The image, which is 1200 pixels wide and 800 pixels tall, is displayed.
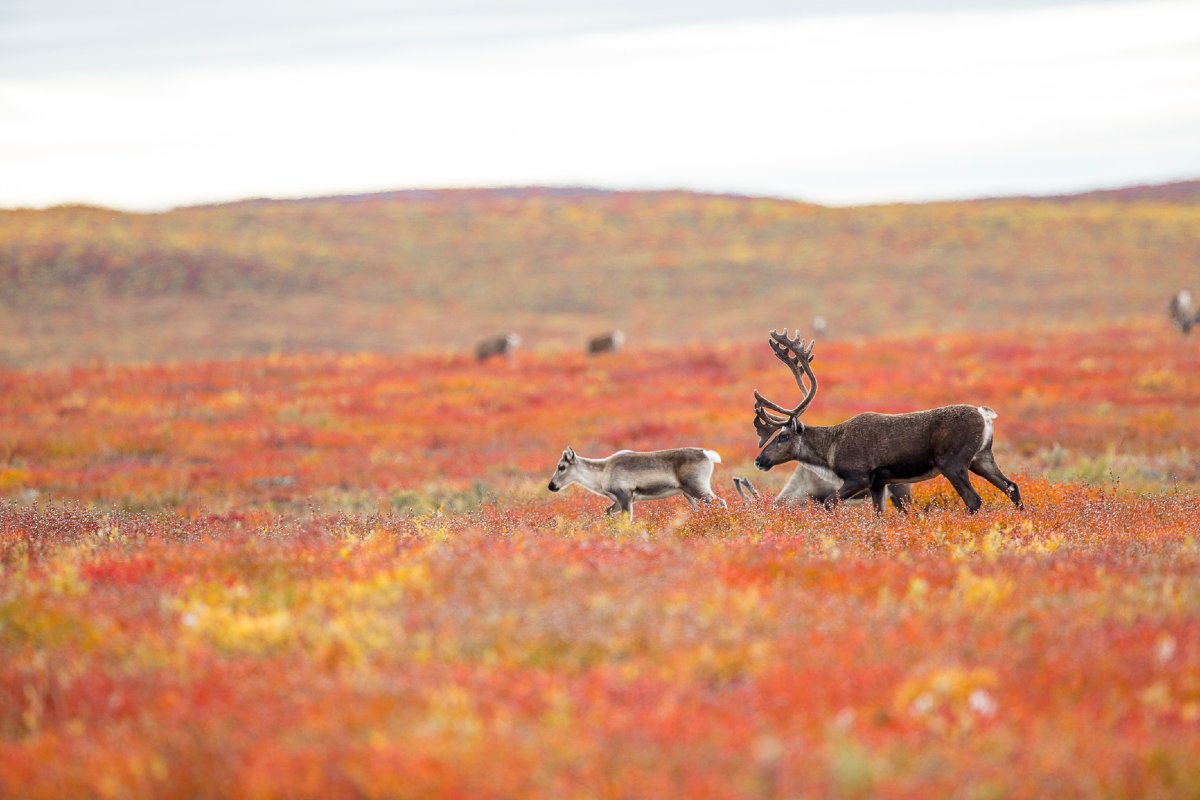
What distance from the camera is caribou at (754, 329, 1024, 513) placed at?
35.0 ft

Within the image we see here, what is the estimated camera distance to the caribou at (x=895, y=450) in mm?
10664

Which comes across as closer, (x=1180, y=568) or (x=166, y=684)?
(x=166, y=684)

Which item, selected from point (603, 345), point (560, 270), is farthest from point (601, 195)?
point (603, 345)

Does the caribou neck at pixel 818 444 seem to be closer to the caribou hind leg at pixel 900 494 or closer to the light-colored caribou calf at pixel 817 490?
the light-colored caribou calf at pixel 817 490

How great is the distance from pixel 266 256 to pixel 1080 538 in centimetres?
6911

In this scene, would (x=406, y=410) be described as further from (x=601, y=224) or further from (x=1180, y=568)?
(x=601, y=224)

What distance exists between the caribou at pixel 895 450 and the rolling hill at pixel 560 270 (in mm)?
35386

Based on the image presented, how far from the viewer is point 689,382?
29125mm

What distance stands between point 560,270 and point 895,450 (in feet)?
204

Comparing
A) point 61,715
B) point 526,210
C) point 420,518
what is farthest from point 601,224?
point 61,715

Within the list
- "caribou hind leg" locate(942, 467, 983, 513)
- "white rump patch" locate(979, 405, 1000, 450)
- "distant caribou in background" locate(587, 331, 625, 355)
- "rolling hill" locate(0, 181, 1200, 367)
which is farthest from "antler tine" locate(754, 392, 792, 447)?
"rolling hill" locate(0, 181, 1200, 367)

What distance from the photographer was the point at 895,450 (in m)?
11.0

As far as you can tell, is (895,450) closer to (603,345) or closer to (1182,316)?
(603,345)

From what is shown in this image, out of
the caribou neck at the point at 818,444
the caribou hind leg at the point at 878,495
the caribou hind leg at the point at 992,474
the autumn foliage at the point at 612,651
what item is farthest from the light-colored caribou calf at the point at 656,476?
the caribou hind leg at the point at 992,474
